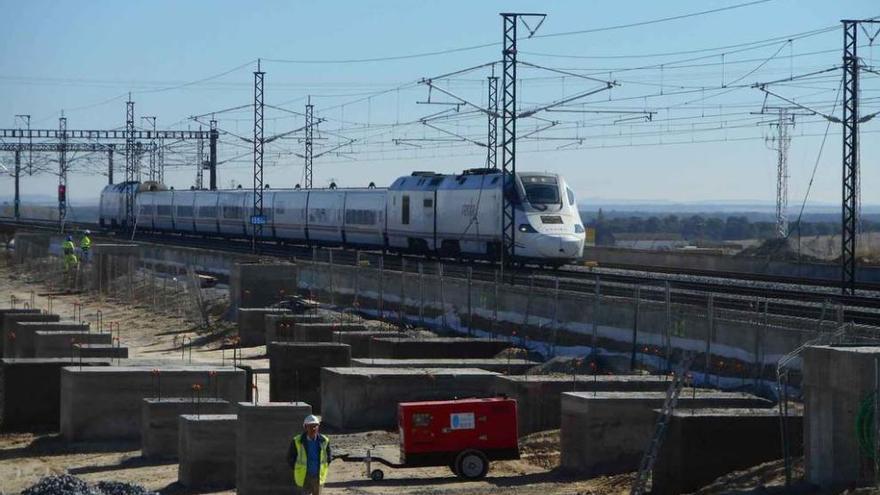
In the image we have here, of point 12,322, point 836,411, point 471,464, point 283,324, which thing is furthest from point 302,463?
point 12,322

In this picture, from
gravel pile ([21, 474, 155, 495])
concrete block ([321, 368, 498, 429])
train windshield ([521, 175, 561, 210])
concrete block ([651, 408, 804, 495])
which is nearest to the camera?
gravel pile ([21, 474, 155, 495])

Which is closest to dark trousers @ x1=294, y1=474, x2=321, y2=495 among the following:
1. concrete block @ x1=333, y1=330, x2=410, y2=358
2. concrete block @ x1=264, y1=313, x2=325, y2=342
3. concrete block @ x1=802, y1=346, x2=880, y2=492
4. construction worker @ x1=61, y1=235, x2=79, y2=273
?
concrete block @ x1=802, y1=346, x2=880, y2=492

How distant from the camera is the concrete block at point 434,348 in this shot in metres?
30.8

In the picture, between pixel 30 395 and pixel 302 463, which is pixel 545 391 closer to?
pixel 302 463

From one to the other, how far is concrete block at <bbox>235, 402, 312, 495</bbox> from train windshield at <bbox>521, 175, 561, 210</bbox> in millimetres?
28990

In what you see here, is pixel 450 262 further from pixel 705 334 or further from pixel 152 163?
pixel 152 163

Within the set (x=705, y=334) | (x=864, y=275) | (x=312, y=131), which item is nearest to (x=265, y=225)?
(x=312, y=131)

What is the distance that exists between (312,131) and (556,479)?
2404 inches

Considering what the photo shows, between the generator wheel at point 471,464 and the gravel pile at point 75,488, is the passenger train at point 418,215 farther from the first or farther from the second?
the gravel pile at point 75,488

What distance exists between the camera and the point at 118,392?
80.7 feet

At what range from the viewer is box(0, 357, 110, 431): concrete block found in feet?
84.1

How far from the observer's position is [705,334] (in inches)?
1040

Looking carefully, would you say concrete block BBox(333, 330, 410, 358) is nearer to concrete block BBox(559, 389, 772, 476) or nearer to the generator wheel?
concrete block BBox(559, 389, 772, 476)

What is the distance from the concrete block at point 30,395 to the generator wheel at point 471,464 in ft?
27.8
